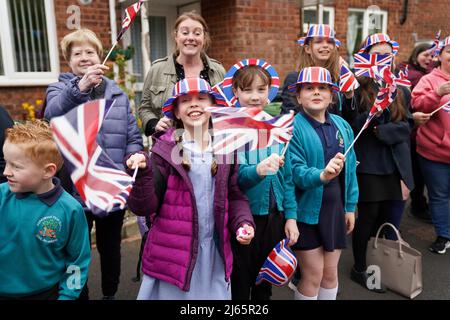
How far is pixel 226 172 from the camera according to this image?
205 centimetres

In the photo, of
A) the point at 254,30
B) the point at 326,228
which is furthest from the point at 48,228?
the point at 254,30

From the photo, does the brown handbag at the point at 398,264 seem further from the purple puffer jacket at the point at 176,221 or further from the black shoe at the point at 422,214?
the black shoe at the point at 422,214

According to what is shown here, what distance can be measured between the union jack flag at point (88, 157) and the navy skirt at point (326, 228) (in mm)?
1269

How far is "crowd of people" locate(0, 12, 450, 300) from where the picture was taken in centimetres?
186

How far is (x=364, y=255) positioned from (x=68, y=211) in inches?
94.0

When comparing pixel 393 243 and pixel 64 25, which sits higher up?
pixel 64 25

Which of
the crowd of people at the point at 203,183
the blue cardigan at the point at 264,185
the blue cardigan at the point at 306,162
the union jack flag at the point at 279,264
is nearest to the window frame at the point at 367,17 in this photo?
the crowd of people at the point at 203,183

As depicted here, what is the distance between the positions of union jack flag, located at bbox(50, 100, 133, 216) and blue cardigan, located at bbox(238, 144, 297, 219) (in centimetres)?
71

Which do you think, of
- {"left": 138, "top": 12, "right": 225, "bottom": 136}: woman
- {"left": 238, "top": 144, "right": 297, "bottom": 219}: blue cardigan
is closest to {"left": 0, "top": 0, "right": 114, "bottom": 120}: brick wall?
{"left": 138, "top": 12, "right": 225, "bottom": 136}: woman

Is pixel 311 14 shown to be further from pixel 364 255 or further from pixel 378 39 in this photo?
pixel 364 255

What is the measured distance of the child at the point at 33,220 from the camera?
1.81 metres

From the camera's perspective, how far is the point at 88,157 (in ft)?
4.97

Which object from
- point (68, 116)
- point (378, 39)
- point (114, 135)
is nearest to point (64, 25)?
point (114, 135)

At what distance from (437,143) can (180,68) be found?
2.48 metres
